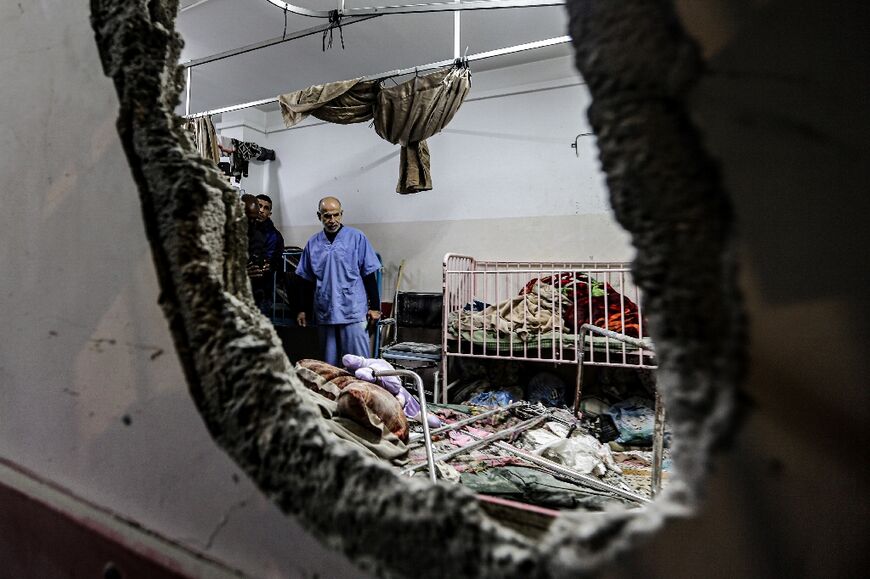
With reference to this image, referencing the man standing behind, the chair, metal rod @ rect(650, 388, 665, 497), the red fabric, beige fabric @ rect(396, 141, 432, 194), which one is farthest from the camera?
the man standing behind

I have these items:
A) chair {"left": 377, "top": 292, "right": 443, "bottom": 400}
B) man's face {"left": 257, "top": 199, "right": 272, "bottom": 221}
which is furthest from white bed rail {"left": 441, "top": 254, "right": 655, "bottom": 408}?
man's face {"left": 257, "top": 199, "right": 272, "bottom": 221}

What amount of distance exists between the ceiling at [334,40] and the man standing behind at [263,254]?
4.48 ft

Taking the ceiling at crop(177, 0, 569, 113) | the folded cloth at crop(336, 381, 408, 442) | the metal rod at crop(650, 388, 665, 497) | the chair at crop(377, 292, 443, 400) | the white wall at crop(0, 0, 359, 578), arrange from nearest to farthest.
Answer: the white wall at crop(0, 0, 359, 578) → the metal rod at crop(650, 388, 665, 497) → the folded cloth at crop(336, 381, 408, 442) → the ceiling at crop(177, 0, 569, 113) → the chair at crop(377, 292, 443, 400)

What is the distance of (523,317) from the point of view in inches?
127

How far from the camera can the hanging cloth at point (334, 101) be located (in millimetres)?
2816

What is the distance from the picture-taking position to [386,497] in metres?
0.42

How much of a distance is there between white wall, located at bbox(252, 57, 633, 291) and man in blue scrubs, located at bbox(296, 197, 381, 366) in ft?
3.70

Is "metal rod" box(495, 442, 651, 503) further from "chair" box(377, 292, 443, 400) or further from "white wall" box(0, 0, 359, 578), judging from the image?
"chair" box(377, 292, 443, 400)

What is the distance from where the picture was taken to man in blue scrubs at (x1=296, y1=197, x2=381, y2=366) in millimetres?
3314

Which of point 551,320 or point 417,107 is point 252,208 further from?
point 551,320

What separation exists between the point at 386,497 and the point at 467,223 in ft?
13.0

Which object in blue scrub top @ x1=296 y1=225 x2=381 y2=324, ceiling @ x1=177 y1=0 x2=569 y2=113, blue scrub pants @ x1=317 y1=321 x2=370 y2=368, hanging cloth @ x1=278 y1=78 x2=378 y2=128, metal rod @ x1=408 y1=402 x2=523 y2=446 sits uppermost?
ceiling @ x1=177 y1=0 x2=569 y2=113

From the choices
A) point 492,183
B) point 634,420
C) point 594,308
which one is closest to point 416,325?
point 594,308

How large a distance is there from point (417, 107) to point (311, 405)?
2576 millimetres
